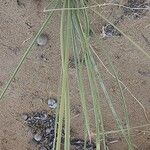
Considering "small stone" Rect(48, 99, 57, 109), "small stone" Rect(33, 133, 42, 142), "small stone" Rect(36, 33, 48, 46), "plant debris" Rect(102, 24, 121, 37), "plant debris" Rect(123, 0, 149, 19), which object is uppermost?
"plant debris" Rect(123, 0, 149, 19)

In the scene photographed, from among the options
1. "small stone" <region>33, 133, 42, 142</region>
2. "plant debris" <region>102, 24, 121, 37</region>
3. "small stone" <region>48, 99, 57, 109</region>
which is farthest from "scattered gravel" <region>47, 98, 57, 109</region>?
"plant debris" <region>102, 24, 121, 37</region>

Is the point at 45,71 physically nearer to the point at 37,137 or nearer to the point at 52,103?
the point at 52,103

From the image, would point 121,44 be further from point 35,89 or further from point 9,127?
point 9,127

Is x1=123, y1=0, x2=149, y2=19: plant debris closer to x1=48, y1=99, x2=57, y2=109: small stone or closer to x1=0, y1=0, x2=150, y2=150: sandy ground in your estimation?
x1=0, y1=0, x2=150, y2=150: sandy ground

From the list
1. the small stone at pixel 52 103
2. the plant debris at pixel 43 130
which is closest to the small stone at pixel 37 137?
the plant debris at pixel 43 130

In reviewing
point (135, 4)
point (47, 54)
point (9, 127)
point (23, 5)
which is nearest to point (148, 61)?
point (135, 4)

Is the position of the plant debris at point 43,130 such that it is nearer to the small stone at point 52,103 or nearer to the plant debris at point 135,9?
the small stone at point 52,103
